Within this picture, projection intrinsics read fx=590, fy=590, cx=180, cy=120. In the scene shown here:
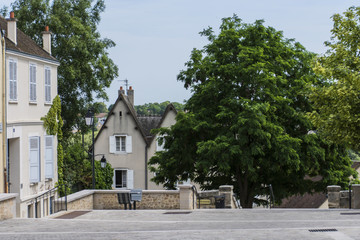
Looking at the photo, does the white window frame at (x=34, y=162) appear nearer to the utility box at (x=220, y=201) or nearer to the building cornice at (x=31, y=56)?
the building cornice at (x=31, y=56)

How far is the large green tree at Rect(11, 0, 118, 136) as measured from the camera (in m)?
40.3

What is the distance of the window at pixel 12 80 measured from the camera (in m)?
24.8

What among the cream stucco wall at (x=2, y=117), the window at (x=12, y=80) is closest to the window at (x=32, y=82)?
the window at (x=12, y=80)

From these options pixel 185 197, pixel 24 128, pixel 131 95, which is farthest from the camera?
pixel 131 95

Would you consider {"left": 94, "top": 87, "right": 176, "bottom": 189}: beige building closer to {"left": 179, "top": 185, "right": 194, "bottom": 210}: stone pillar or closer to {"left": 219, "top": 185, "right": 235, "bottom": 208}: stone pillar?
{"left": 219, "top": 185, "right": 235, "bottom": 208}: stone pillar

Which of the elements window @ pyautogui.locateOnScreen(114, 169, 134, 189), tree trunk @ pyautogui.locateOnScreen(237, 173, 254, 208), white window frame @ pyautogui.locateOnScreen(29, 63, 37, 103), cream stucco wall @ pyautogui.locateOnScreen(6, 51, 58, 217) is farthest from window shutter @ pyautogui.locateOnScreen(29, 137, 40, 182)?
window @ pyautogui.locateOnScreen(114, 169, 134, 189)

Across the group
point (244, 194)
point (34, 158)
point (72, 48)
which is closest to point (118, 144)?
point (72, 48)

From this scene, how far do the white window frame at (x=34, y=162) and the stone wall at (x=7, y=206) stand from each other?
31.0 ft

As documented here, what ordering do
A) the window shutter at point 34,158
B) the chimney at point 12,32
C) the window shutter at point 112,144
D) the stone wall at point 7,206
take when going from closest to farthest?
the stone wall at point 7,206, the chimney at point 12,32, the window shutter at point 34,158, the window shutter at point 112,144

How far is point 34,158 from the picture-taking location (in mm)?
26875

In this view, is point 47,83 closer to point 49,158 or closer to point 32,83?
point 32,83

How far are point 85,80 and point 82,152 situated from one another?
5.51 meters

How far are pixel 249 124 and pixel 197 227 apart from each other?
13844 millimetres

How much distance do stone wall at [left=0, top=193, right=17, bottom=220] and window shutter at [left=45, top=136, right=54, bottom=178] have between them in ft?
37.1
